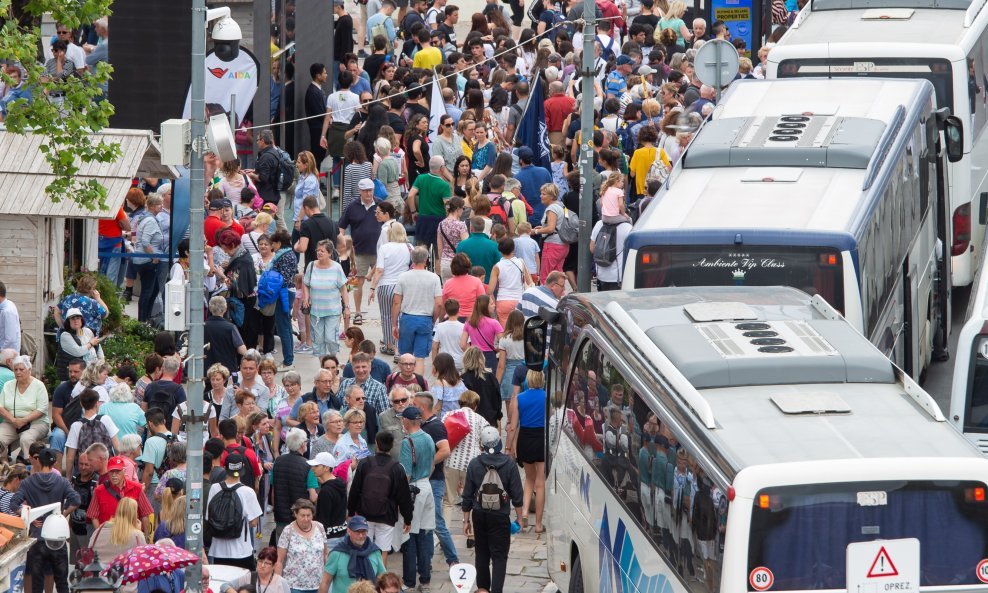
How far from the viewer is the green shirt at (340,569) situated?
580 inches

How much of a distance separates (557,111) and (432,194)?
472cm

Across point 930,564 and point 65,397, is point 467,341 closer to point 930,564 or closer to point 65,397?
point 65,397

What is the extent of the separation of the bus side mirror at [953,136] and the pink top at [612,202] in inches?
150

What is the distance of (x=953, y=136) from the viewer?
68.9 ft

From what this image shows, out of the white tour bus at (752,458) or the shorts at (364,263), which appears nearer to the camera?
the white tour bus at (752,458)

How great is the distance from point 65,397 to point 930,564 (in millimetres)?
9875

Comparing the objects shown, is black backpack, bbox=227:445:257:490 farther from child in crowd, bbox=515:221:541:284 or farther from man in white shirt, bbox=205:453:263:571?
child in crowd, bbox=515:221:541:284

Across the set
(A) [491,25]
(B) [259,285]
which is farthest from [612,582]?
(A) [491,25]

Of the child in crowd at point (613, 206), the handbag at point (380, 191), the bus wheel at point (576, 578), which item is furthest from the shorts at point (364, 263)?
the bus wheel at point (576, 578)

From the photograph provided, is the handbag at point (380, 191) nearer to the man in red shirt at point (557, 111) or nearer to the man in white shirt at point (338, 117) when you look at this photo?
the man in red shirt at point (557, 111)

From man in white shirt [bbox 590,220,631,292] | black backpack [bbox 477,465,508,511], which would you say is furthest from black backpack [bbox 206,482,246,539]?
man in white shirt [bbox 590,220,631,292]

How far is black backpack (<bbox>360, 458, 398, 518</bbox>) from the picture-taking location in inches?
604

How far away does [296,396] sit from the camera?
1738 centimetres

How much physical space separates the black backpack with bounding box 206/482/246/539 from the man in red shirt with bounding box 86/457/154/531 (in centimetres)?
85
